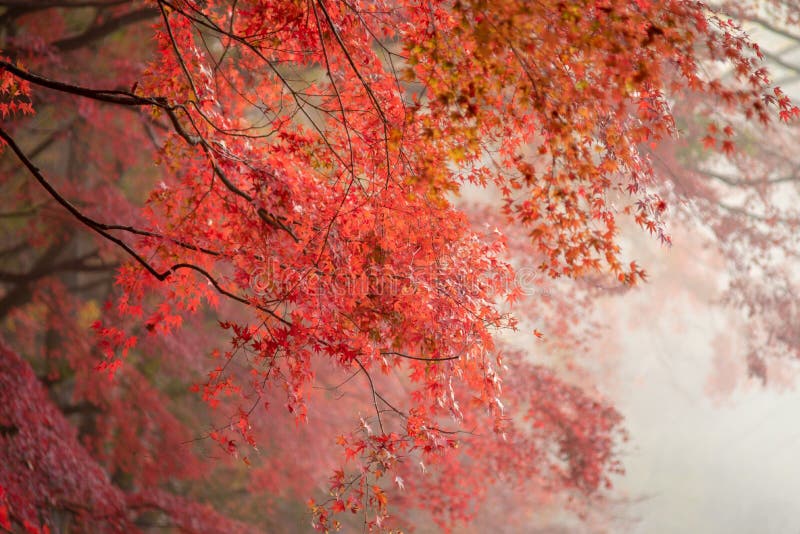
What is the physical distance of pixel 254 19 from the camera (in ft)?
15.0

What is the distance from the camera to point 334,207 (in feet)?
14.6

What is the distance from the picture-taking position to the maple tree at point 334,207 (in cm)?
329

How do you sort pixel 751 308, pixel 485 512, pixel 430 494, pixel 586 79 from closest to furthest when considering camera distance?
1. pixel 586 79
2. pixel 430 494
3. pixel 751 308
4. pixel 485 512

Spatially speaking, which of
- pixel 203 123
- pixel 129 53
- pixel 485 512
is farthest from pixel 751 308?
pixel 129 53

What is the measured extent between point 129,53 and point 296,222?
20.9 ft

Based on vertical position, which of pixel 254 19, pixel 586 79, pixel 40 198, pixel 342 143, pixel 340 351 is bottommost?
pixel 340 351

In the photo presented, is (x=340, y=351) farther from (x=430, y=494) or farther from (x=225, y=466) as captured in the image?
(x=225, y=466)

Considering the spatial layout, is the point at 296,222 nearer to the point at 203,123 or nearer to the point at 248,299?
the point at 248,299

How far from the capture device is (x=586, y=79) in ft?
11.3

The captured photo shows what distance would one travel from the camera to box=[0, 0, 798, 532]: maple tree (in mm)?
3293

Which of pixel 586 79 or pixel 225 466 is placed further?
pixel 225 466

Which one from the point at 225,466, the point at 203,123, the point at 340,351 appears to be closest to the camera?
the point at 340,351

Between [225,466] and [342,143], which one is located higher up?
[225,466]

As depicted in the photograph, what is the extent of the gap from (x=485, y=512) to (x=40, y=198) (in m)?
10.8
